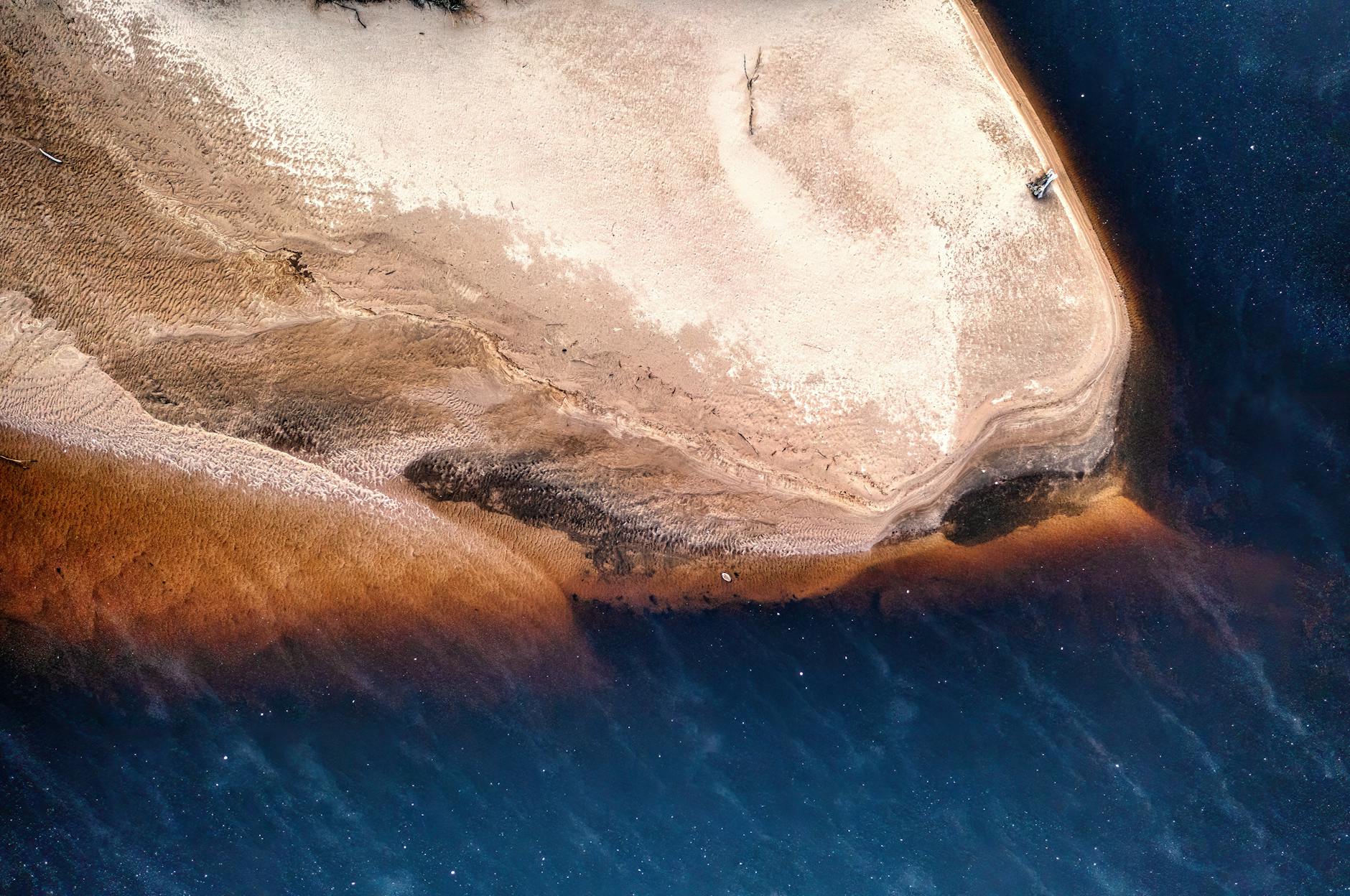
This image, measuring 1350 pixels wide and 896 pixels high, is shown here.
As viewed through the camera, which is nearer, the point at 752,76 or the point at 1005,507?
the point at 752,76

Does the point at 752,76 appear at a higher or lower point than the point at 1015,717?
higher

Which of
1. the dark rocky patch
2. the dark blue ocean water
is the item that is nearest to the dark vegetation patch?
the dark blue ocean water

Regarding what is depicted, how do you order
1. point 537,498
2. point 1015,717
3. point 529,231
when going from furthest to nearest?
point 1015,717
point 537,498
point 529,231

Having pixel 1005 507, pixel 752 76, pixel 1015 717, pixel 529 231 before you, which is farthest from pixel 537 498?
pixel 1015 717

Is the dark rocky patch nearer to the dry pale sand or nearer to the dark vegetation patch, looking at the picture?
the dry pale sand

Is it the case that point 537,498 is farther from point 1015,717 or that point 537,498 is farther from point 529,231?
point 1015,717

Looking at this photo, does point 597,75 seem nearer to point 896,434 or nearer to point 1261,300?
point 896,434
